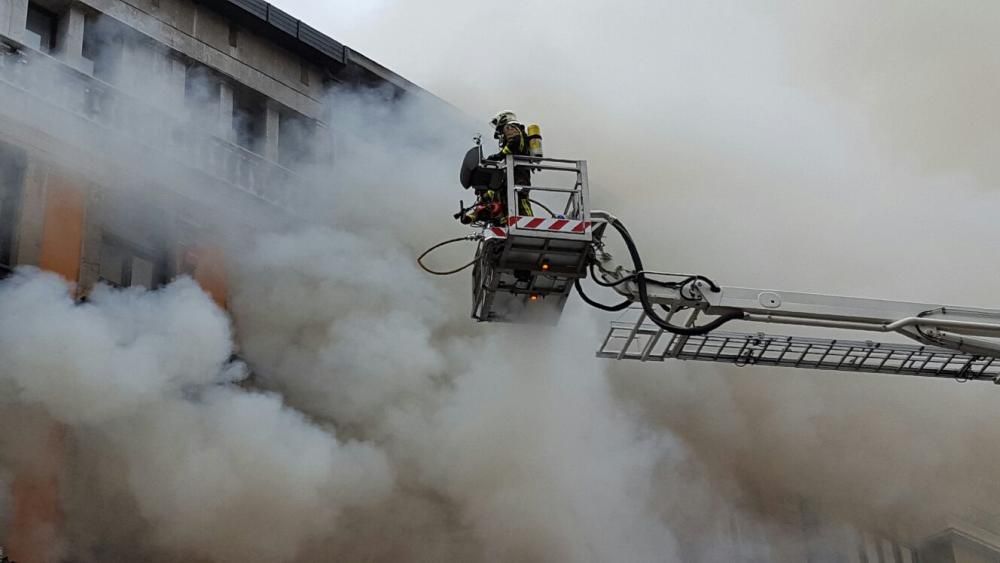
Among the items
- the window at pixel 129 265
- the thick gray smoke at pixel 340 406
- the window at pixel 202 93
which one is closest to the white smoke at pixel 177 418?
the thick gray smoke at pixel 340 406

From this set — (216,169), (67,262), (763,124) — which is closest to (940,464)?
(763,124)

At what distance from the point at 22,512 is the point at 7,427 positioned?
717mm

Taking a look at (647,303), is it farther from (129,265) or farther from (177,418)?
(129,265)

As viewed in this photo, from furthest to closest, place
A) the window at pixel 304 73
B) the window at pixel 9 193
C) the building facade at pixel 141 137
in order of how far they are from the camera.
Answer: the window at pixel 304 73 < the building facade at pixel 141 137 < the window at pixel 9 193

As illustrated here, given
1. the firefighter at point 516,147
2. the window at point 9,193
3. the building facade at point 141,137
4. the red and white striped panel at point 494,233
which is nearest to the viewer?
the red and white striped panel at point 494,233

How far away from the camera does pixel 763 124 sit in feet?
48.0

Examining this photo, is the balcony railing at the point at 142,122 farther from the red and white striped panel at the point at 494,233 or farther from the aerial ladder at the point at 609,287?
the red and white striped panel at the point at 494,233

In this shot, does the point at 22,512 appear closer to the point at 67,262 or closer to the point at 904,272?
the point at 67,262

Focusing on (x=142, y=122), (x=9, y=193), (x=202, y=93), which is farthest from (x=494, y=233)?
(x=202, y=93)

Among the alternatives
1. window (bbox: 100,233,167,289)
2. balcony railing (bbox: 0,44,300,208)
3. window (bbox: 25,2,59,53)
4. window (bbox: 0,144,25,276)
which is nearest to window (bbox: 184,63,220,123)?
balcony railing (bbox: 0,44,300,208)

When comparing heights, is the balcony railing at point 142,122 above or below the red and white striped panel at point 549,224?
above

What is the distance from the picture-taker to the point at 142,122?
12.4m

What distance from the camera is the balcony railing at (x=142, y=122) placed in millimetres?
11648

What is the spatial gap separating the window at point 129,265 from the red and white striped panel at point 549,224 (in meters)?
4.99
